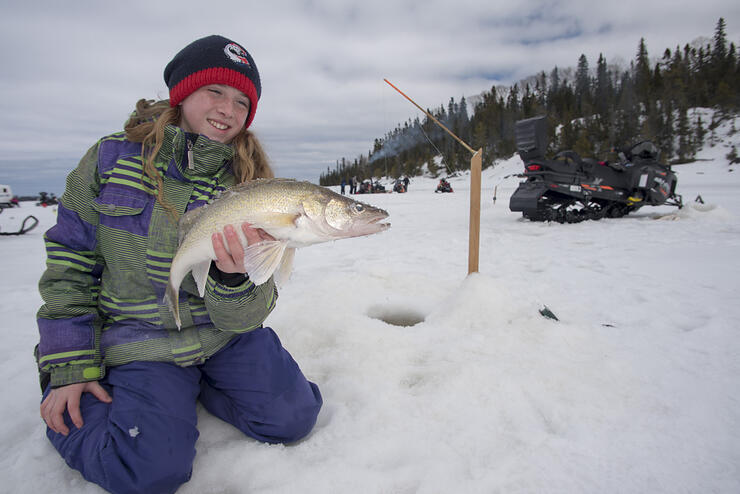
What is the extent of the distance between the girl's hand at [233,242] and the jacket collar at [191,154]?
0.61 metres

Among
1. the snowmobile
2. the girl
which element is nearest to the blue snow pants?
the girl

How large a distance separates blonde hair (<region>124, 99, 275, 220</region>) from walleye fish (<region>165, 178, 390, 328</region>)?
39 cm

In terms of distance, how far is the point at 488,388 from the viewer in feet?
7.24

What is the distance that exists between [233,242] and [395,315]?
2230 mm

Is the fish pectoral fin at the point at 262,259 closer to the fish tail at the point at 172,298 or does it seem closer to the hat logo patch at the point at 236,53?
the fish tail at the point at 172,298

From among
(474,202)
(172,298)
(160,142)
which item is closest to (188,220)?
(172,298)

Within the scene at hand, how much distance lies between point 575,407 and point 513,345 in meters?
0.70

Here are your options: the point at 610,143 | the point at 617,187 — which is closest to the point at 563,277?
the point at 617,187

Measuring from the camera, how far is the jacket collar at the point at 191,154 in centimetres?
197

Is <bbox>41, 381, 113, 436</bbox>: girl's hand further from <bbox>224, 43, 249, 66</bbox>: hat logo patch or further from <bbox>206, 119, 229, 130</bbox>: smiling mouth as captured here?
<bbox>224, 43, 249, 66</bbox>: hat logo patch

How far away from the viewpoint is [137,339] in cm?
196

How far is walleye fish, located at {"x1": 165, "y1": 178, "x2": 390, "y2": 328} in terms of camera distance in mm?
1739

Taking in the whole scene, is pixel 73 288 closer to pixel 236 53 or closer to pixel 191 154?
pixel 191 154

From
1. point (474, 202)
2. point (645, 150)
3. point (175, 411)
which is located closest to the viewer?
point (175, 411)
